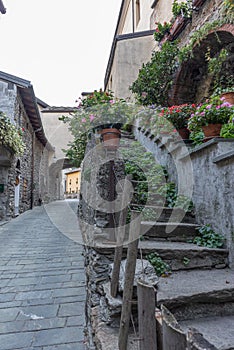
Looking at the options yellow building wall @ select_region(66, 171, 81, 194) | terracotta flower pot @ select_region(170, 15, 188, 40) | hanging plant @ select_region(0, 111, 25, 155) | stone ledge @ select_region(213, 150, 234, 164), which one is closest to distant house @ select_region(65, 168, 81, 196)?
yellow building wall @ select_region(66, 171, 81, 194)

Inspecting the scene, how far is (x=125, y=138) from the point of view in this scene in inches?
219

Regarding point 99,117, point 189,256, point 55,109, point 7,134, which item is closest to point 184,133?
point 99,117

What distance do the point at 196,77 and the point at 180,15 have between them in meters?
1.35

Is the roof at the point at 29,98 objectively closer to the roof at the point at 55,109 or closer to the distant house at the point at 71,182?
the roof at the point at 55,109

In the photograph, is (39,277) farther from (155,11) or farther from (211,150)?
(155,11)

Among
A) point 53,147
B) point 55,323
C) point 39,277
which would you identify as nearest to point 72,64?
point 53,147

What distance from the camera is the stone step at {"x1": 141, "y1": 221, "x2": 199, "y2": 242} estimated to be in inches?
90.7

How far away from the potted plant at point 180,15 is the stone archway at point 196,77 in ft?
2.77

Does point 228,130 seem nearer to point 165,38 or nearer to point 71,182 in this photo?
point 165,38

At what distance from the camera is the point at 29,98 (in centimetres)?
895

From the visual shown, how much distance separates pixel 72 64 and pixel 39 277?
11978 millimetres

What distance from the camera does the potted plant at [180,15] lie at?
4925mm

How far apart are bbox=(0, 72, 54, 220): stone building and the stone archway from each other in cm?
499

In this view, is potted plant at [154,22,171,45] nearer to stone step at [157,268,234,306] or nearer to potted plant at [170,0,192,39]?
potted plant at [170,0,192,39]
